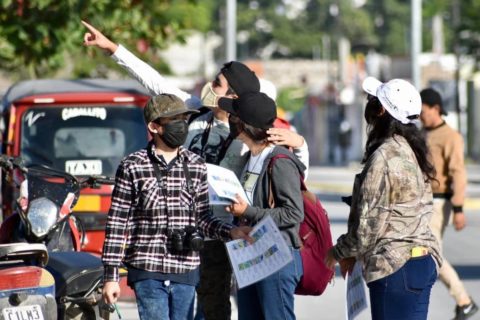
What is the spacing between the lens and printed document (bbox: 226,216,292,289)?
6.35m

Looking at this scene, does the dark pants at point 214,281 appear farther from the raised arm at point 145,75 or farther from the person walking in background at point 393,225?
the person walking in background at point 393,225

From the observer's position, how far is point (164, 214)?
660 cm

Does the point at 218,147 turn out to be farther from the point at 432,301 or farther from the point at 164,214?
the point at 432,301

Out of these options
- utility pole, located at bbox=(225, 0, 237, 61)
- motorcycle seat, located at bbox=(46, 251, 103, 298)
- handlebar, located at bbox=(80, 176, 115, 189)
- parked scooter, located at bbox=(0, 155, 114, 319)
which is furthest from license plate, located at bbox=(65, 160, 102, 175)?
utility pole, located at bbox=(225, 0, 237, 61)

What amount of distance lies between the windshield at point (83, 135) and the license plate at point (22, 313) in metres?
5.73

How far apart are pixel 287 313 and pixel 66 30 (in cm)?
983

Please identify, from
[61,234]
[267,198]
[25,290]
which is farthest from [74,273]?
[61,234]

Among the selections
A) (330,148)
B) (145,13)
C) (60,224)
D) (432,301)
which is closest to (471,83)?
(330,148)

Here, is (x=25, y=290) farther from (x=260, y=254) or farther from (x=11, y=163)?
(x=11, y=163)

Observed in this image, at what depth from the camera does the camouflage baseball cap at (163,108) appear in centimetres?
668

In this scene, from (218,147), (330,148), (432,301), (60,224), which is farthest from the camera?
(330,148)

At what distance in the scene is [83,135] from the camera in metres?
12.3

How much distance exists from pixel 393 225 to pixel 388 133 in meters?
0.45

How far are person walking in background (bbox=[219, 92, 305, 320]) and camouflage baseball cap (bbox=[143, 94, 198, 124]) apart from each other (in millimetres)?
298
